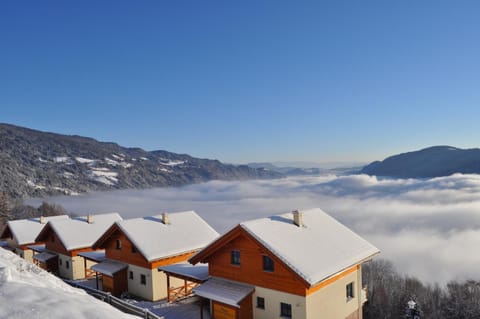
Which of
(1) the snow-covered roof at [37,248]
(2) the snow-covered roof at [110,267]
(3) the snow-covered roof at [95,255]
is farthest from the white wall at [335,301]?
(1) the snow-covered roof at [37,248]

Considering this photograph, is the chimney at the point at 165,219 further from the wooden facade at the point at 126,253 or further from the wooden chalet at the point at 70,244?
the wooden chalet at the point at 70,244

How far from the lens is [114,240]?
29.4 meters

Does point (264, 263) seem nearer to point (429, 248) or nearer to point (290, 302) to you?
point (290, 302)

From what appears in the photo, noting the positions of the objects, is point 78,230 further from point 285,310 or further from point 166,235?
point 285,310

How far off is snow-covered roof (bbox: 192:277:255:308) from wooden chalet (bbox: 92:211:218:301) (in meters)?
4.87

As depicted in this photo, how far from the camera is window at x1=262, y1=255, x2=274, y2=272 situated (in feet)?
61.9

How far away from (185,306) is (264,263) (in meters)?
8.26

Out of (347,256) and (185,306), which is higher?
(347,256)

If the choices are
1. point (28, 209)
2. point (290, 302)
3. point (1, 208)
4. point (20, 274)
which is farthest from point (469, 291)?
point (28, 209)

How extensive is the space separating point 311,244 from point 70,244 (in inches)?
1008

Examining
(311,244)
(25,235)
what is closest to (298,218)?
(311,244)

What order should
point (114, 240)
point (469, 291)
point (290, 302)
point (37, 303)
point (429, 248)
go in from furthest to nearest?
point (429, 248), point (469, 291), point (114, 240), point (290, 302), point (37, 303)

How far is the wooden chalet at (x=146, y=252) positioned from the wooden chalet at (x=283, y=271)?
5.91m

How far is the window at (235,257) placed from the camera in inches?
802
